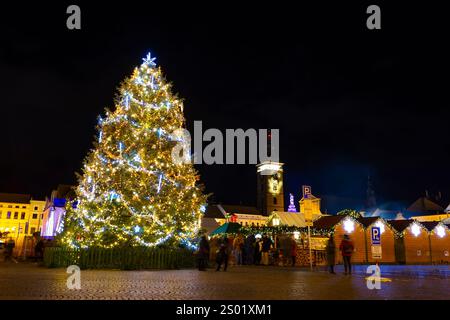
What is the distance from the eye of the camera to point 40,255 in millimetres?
27156

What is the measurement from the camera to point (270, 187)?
104 m

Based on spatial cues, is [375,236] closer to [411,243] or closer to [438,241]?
[411,243]

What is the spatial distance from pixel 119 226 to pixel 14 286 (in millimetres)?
8562

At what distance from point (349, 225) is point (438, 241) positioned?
11428 mm

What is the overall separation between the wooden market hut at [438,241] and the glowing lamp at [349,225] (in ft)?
31.4

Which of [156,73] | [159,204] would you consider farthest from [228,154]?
[156,73]

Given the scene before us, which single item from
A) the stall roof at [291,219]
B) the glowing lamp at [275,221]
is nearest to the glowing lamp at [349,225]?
the stall roof at [291,219]

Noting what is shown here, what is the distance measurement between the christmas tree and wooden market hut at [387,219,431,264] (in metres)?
23.9

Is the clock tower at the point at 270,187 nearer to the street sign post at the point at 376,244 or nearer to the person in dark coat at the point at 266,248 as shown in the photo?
the person in dark coat at the point at 266,248

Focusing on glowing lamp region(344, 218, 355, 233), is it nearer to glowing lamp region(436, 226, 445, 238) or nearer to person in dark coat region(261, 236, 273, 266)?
person in dark coat region(261, 236, 273, 266)

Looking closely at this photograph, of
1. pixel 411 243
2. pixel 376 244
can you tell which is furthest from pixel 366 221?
pixel 376 244

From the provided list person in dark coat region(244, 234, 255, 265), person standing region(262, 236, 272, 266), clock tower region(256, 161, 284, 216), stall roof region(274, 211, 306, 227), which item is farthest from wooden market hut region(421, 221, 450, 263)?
clock tower region(256, 161, 284, 216)
